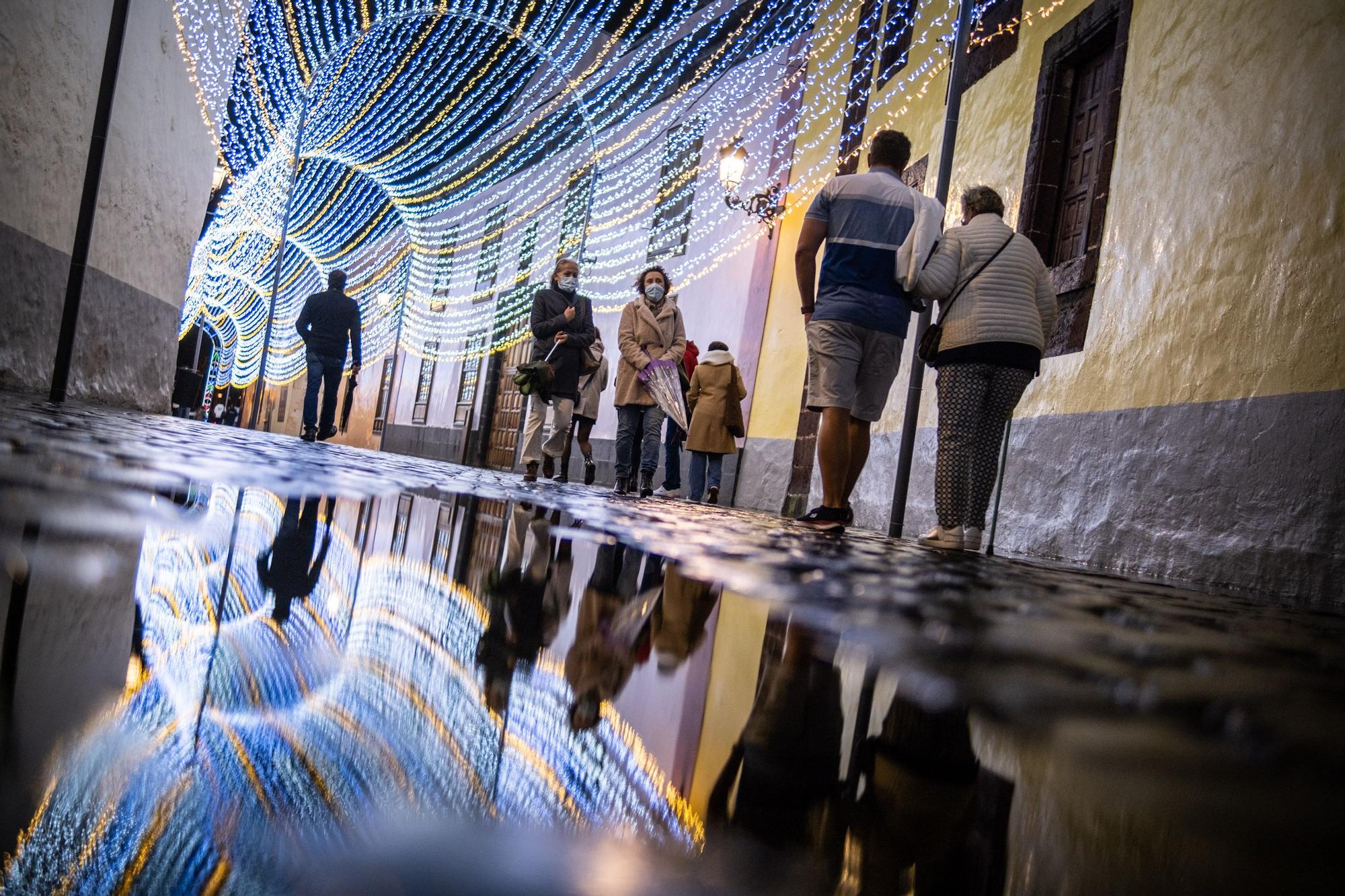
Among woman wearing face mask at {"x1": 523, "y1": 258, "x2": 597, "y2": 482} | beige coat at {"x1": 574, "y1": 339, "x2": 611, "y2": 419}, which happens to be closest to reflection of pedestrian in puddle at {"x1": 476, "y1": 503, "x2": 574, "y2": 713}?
woman wearing face mask at {"x1": 523, "y1": 258, "x2": 597, "y2": 482}

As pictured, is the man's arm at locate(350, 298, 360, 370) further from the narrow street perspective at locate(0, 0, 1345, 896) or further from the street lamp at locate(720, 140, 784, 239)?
the street lamp at locate(720, 140, 784, 239)

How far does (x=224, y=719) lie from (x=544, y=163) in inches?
782

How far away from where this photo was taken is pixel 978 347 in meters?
4.67

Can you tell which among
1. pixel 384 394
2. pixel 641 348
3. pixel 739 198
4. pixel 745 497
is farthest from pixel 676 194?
pixel 384 394

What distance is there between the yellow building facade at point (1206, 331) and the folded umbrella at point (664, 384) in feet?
7.55

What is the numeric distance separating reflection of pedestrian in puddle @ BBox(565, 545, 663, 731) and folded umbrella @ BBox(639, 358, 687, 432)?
6.12 meters

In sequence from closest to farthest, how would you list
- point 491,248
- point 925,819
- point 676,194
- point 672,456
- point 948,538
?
point 925,819, point 948,538, point 672,456, point 676,194, point 491,248

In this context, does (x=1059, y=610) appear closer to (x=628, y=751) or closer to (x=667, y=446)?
(x=628, y=751)

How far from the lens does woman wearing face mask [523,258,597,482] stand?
313 inches

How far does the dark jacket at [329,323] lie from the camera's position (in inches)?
415

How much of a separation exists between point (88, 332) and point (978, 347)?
23.3ft

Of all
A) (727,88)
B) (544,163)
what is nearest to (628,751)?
(727,88)

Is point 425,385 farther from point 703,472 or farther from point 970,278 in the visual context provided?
point 970,278

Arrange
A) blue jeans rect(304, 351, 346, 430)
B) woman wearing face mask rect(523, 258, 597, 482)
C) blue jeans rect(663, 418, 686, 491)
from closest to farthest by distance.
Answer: woman wearing face mask rect(523, 258, 597, 482), blue jeans rect(663, 418, 686, 491), blue jeans rect(304, 351, 346, 430)
